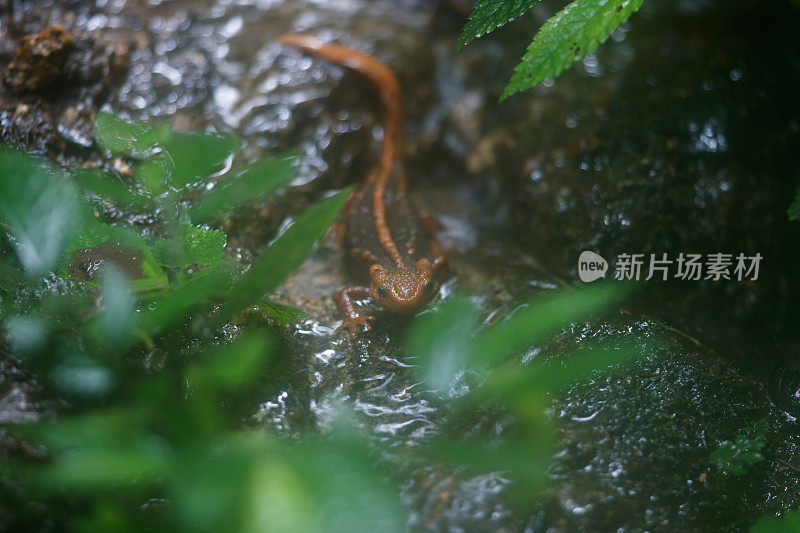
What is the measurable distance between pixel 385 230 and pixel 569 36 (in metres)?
1.63

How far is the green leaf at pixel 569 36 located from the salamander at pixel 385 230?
1.22 meters

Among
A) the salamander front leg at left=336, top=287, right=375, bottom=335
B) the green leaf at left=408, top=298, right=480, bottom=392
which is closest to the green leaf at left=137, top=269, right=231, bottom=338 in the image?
the green leaf at left=408, top=298, right=480, bottom=392

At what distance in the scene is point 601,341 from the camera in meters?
2.41

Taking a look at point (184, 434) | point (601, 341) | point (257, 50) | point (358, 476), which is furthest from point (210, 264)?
point (257, 50)

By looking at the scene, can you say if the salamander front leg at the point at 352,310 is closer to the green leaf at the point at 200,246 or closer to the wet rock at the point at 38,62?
the green leaf at the point at 200,246

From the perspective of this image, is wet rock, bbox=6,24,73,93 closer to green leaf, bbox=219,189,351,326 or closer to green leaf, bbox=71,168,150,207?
green leaf, bbox=71,168,150,207

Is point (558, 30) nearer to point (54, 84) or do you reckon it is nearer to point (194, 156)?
point (194, 156)

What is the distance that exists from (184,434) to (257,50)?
3.15 metres

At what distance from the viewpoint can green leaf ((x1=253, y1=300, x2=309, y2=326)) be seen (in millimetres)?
2172

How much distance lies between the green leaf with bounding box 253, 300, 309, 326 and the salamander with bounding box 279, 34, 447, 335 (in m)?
0.48

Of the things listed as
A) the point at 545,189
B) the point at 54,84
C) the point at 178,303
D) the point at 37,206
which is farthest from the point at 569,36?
the point at 54,84

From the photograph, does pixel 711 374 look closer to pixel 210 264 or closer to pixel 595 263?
pixel 595 263

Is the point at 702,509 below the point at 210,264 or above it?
below

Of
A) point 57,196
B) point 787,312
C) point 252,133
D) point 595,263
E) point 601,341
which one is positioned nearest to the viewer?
point 57,196
